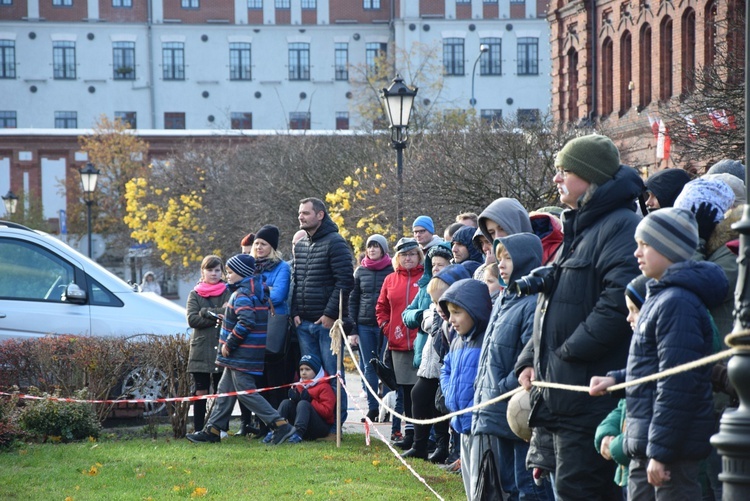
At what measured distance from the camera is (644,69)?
3984 cm

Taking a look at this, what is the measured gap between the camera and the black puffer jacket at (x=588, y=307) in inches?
230

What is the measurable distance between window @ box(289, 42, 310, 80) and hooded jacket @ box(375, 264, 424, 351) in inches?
2500

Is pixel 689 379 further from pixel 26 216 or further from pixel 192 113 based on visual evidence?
pixel 192 113

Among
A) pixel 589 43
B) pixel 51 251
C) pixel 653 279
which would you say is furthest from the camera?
pixel 589 43

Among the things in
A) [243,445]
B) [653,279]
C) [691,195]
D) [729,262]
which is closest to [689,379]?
[653,279]

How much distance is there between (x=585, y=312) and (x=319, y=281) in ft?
23.3

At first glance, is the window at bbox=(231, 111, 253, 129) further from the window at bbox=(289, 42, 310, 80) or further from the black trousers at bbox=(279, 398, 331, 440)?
the black trousers at bbox=(279, 398, 331, 440)

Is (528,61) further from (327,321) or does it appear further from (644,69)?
(327,321)

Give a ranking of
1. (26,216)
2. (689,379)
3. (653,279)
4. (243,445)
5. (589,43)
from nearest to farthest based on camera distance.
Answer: (689,379) < (653,279) < (243,445) < (589,43) < (26,216)

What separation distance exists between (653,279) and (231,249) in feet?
136

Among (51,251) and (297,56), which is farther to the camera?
(297,56)

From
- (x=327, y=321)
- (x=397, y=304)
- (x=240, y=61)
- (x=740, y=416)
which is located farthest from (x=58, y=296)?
(x=240, y=61)

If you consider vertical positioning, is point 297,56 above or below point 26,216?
above

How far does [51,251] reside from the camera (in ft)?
46.7
